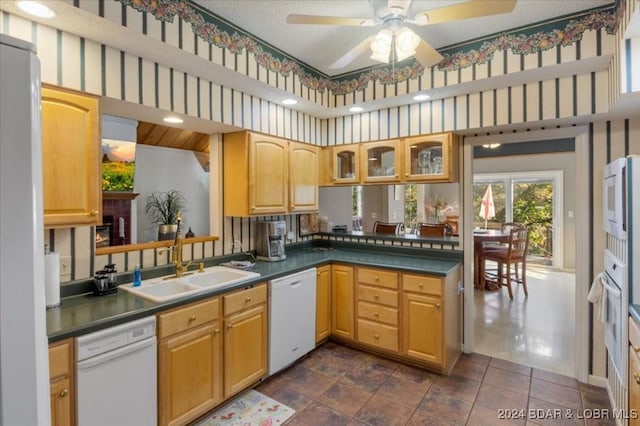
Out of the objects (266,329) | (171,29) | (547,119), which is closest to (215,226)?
(266,329)

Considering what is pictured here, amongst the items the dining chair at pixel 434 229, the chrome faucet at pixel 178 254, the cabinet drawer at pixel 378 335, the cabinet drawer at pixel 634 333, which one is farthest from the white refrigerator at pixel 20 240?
the dining chair at pixel 434 229

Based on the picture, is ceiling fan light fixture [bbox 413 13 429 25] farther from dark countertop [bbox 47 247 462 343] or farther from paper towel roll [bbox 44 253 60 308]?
paper towel roll [bbox 44 253 60 308]

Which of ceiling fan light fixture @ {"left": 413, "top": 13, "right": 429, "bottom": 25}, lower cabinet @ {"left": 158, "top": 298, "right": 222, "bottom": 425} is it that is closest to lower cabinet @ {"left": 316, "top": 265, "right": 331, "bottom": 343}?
lower cabinet @ {"left": 158, "top": 298, "right": 222, "bottom": 425}

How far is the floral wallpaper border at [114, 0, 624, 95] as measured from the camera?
81.6 inches

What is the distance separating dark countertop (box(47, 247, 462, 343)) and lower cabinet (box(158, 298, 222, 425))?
10 cm

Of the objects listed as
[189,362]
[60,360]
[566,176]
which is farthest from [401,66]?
[566,176]

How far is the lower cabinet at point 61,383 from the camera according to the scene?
4.86 feet

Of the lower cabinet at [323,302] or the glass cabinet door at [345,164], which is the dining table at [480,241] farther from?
the lower cabinet at [323,302]

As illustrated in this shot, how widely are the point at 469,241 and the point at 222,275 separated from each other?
231 cm

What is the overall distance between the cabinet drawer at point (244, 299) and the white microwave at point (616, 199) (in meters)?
2.30

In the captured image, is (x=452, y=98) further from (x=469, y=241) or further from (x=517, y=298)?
(x=517, y=298)

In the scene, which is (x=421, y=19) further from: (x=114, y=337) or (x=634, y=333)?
(x=114, y=337)

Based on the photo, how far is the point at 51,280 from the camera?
178 cm

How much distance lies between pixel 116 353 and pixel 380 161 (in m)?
2.73
